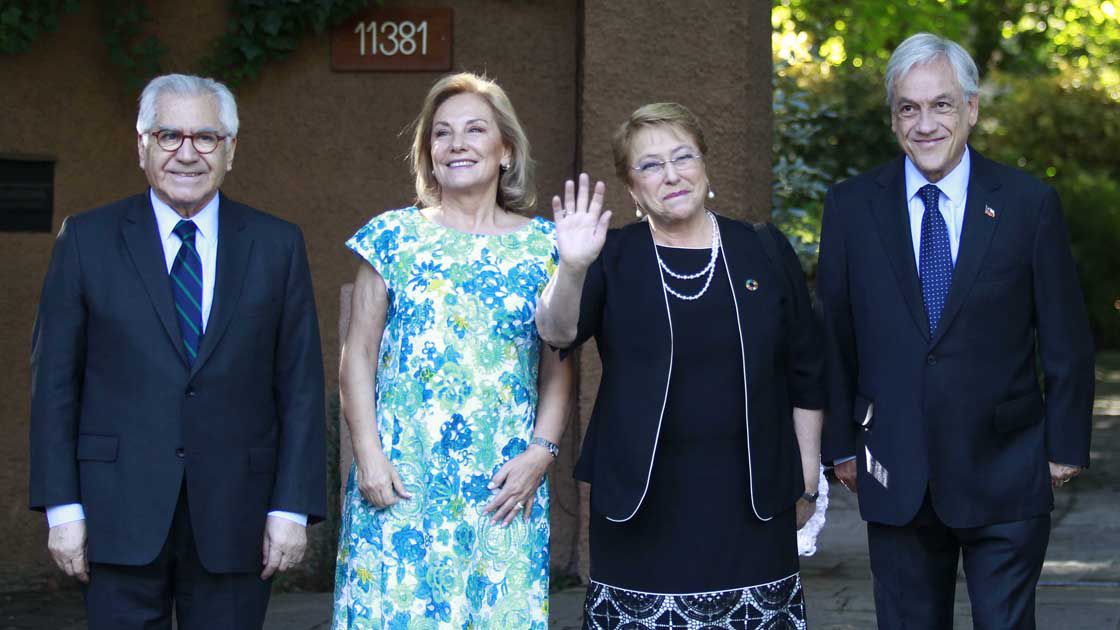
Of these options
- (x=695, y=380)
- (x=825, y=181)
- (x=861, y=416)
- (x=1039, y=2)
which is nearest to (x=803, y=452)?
(x=861, y=416)

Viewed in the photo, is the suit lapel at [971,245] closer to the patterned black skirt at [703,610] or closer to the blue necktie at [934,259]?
the blue necktie at [934,259]

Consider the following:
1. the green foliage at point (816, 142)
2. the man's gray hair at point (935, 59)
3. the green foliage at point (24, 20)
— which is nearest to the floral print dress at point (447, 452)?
the man's gray hair at point (935, 59)

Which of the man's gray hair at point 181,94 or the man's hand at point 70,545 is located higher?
the man's gray hair at point 181,94

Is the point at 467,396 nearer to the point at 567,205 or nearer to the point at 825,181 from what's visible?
the point at 567,205

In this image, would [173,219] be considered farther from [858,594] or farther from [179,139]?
[858,594]

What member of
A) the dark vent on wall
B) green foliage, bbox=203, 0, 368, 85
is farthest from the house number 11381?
the dark vent on wall

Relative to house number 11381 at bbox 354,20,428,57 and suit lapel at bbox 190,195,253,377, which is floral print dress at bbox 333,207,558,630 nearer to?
suit lapel at bbox 190,195,253,377

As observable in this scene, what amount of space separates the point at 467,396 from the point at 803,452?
36.2 inches

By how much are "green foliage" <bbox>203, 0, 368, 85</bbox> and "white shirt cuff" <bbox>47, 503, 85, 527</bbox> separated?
3147 millimetres

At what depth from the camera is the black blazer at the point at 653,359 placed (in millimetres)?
3814

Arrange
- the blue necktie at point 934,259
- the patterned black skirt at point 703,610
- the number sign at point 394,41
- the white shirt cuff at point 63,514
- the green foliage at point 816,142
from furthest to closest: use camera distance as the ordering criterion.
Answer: the green foliage at point 816,142, the number sign at point 394,41, the blue necktie at point 934,259, the patterned black skirt at point 703,610, the white shirt cuff at point 63,514

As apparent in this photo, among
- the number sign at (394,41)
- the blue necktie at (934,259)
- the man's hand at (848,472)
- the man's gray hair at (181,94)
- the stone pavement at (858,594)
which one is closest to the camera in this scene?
the man's gray hair at (181,94)

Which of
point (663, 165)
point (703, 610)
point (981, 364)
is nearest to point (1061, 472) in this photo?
point (981, 364)

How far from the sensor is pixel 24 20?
20.6 ft
